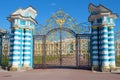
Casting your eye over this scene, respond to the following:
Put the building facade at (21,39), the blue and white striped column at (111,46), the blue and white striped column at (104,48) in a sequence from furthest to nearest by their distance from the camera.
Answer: the building facade at (21,39), the blue and white striped column at (111,46), the blue and white striped column at (104,48)

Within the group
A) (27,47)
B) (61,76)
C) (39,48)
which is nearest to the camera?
(61,76)

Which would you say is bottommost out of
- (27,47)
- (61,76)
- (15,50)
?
(61,76)

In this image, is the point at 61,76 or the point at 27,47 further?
the point at 27,47

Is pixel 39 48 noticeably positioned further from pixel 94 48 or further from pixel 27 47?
pixel 94 48

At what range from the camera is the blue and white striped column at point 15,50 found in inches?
738

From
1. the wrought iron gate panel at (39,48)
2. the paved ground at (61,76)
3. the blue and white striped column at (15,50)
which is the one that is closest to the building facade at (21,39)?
the blue and white striped column at (15,50)

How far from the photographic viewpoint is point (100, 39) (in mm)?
18562

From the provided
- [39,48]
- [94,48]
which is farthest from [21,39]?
[94,48]

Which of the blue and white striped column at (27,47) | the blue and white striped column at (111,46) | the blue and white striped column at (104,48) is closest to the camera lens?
the blue and white striped column at (104,48)

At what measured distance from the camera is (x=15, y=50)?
18781mm

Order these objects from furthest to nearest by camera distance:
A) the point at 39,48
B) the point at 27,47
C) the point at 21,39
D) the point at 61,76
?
the point at 39,48 < the point at 27,47 < the point at 21,39 < the point at 61,76

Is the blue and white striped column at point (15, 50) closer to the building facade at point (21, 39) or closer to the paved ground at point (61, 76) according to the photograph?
the building facade at point (21, 39)

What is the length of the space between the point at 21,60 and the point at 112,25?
6.94m

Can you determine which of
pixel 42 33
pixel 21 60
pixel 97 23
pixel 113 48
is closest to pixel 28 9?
pixel 42 33
